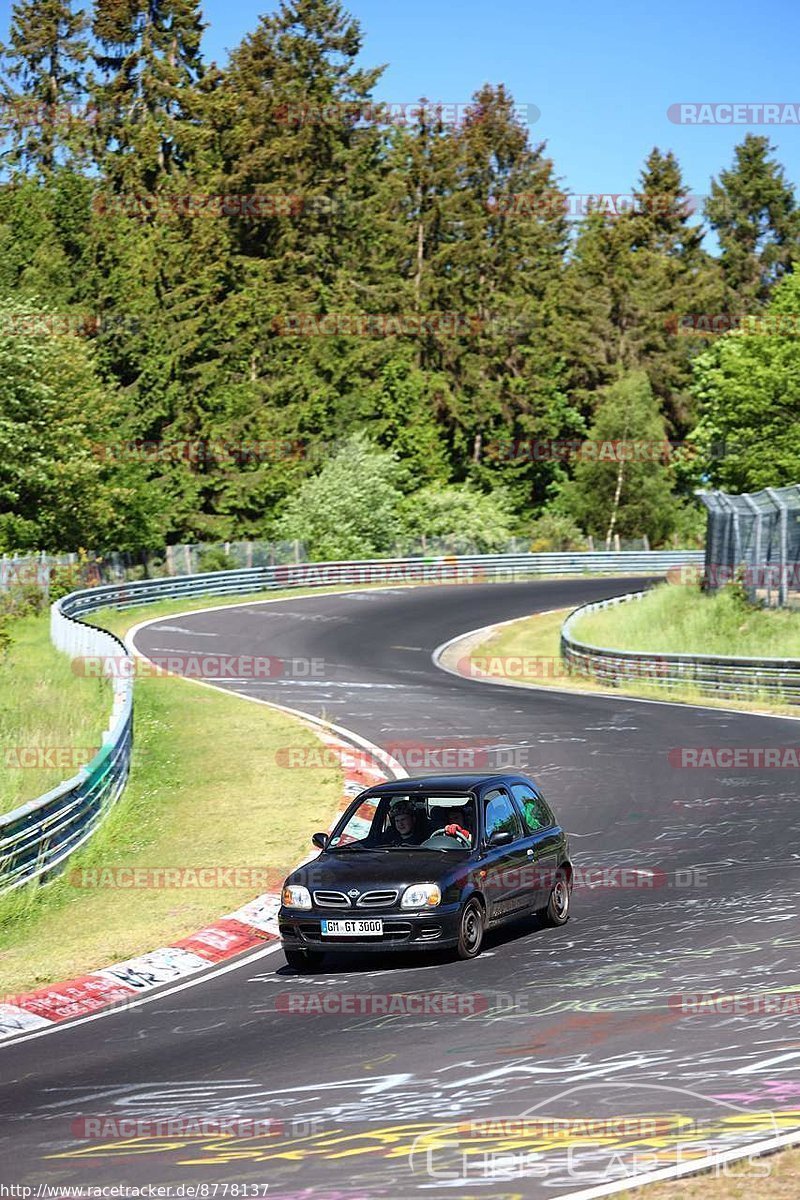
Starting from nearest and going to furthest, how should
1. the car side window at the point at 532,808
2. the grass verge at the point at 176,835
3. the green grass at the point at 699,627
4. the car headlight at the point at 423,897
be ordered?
the car headlight at the point at 423,897 < the car side window at the point at 532,808 < the grass verge at the point at 176,835 < the green grass at the point at 699,627

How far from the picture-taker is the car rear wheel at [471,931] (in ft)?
41.8

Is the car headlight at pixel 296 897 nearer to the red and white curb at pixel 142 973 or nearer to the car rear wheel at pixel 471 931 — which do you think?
the red and white curb at pixel 142 973

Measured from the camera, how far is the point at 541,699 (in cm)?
3369

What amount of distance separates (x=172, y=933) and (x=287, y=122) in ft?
275

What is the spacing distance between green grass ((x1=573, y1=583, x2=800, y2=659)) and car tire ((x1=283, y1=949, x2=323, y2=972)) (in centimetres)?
2360

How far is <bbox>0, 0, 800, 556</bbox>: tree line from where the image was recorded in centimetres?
7469

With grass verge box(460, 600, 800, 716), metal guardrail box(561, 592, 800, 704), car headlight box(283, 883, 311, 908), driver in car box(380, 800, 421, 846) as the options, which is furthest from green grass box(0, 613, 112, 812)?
metal guardrail box(561, 592, 800, 704)

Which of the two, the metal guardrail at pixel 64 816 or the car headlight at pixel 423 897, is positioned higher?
the car headlight at pixel 423 897

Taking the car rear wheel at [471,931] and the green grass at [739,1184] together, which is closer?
the green grass at [739,1184]

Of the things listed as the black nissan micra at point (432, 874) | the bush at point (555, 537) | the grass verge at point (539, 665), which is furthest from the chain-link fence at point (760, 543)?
the bush at point (555, 537)

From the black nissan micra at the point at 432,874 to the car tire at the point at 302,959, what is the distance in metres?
0.01

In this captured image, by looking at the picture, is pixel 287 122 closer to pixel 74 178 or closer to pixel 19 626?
pixel 74 178

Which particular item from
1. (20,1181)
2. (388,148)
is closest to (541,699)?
(20,1181)

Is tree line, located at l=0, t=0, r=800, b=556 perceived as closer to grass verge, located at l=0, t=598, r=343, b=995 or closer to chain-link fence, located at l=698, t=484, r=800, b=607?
chain-link fence, located at l=698, t=484, r=800, b=607
